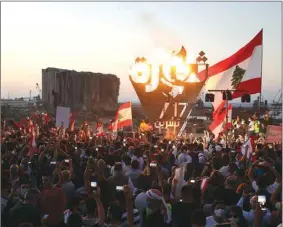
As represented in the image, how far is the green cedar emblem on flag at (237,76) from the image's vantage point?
59.2 feet

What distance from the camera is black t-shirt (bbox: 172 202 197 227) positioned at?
5883mm

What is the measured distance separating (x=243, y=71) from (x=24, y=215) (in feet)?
45.6

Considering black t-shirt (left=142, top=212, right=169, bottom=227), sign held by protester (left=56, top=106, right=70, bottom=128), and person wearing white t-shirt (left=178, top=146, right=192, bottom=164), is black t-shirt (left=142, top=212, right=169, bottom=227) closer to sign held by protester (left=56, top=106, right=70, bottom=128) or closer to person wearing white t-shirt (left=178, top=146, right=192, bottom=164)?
person wearing white t-shirt (left=178, top=146, right=192, bottom=164)

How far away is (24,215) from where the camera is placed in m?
5.31

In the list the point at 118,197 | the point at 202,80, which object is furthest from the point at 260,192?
the point at 202,80

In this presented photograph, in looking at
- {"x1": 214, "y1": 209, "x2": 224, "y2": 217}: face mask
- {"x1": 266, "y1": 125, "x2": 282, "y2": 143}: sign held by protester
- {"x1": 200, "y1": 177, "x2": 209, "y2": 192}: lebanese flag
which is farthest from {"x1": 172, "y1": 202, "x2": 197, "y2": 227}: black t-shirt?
{"x1": 266, "y1": 125, "x2": 282, "y2": 143}: sign held by protester

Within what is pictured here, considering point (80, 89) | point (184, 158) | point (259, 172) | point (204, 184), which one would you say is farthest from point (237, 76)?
point (80, 89)

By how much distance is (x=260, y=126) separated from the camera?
19938 millimetres

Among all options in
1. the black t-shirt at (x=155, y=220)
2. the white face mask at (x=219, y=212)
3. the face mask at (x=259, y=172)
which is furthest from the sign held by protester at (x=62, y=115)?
the white face mask at (x=219, y=212)

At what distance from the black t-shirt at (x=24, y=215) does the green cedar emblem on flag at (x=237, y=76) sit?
45.1ft

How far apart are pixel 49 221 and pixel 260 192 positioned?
9.56 ft

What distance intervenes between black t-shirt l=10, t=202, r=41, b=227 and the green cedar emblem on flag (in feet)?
45.1

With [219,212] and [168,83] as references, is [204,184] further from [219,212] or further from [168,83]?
[168,83]

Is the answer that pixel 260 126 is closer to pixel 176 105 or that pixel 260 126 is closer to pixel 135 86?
pixel 176 105
